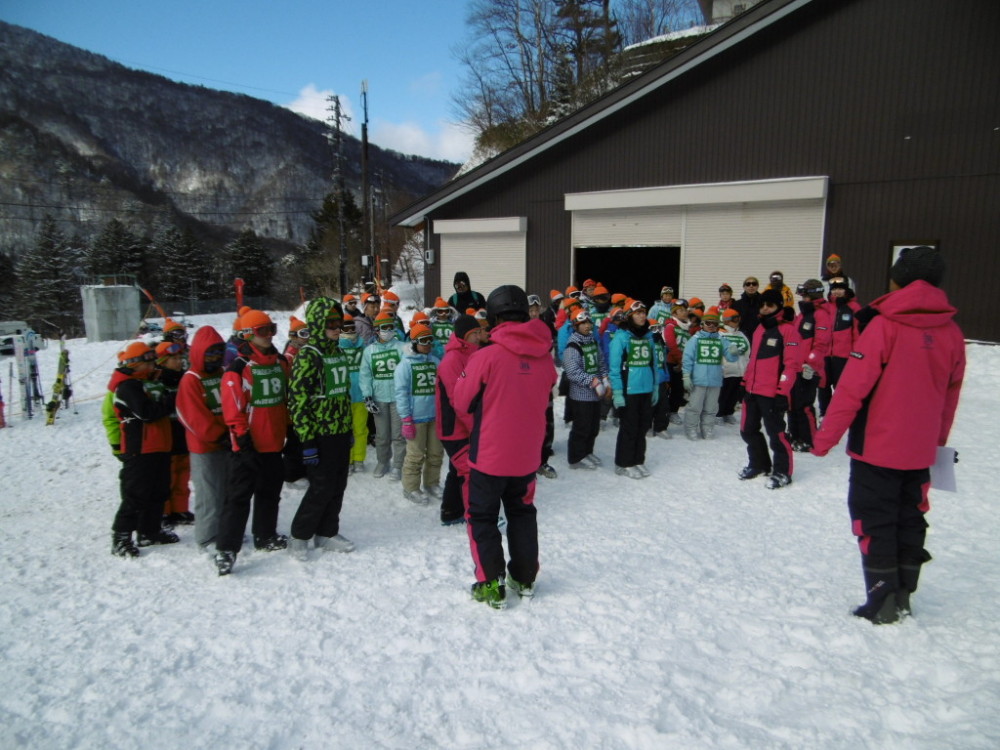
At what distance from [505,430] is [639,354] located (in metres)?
3.44

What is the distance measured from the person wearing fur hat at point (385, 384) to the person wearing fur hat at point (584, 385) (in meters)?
1.94

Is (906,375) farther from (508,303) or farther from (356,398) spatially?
(356,398)

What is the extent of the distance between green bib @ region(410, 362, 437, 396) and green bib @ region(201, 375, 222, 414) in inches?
69.5

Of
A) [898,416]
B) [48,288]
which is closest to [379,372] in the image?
[898,416]

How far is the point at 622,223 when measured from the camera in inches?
637

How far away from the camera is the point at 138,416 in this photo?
4.82 m

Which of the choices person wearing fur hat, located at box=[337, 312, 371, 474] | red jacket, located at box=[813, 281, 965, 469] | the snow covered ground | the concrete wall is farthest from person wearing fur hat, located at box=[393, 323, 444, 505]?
the concrete wall

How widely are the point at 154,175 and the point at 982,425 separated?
555 ft

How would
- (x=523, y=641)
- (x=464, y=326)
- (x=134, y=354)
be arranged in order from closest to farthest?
(x=523, y=641) → (x=134, y=354) → (x=464, y=326)

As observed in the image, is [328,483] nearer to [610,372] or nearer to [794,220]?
[610,372]

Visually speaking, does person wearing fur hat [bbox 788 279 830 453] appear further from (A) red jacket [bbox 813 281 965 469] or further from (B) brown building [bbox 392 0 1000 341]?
(B) brown building [bbox 392 0 1000 341]

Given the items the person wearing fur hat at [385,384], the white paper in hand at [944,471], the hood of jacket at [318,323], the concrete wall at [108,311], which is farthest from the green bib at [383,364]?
the concrete wall at [108,311]

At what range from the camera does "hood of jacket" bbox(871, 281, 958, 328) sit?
344 centimetres

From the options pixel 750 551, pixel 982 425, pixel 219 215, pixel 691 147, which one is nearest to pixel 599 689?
pixel 750 551
